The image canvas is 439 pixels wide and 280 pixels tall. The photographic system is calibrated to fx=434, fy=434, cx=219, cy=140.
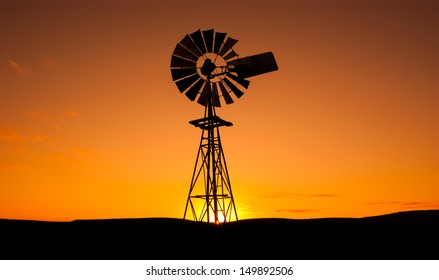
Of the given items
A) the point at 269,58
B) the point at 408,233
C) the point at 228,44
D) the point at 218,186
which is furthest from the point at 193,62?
the point at 408,233

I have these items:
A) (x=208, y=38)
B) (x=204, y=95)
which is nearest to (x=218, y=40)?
(x=208, y=38)

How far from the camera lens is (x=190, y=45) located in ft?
62.3

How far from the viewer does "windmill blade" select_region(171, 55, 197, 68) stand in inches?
757

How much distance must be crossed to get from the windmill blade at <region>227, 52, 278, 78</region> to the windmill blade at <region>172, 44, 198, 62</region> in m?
1.59

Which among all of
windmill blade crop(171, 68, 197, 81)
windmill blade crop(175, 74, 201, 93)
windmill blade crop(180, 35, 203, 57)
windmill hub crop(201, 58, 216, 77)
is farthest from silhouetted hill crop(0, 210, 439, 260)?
windmill blade crop(180, 35, 203, 57)

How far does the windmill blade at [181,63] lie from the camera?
19.2 meters

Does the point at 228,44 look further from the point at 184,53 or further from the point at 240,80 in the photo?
the point at 184,53

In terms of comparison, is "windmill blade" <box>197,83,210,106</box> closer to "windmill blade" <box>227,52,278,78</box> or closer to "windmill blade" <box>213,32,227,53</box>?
"windmill blade" <box>227,52,278,78</box>

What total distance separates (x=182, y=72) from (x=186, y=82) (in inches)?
18.8

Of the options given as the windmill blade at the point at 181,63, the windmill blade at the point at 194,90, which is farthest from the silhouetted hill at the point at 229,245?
the windmill blade at the point at 181,63

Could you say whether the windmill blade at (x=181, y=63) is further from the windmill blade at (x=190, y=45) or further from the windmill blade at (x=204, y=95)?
the windmill blade at (x=204, y=95)
